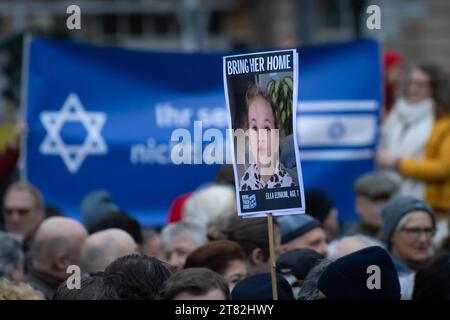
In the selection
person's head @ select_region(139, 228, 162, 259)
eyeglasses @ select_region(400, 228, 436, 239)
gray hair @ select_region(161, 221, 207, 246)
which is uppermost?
gray hair @ select_region(161, 221, 207, 246)

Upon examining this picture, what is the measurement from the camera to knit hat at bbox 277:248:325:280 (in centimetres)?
625

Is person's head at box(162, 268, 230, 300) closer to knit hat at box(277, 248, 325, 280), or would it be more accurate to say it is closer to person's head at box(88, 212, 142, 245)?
knit hat at box(277, 248, 325, 280)

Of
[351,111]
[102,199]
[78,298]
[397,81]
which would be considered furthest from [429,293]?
[397,81]

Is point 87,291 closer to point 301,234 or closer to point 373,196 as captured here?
point 301,234

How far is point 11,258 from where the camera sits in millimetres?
7078

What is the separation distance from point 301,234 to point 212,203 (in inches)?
42.3

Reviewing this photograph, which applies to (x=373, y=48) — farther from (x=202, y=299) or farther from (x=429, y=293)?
(x=202, y=299)

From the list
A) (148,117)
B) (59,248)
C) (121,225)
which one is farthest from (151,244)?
(148,117)

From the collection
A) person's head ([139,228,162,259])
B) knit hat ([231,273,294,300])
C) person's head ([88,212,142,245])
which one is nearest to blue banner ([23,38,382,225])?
person's head ([139,228,162,259])

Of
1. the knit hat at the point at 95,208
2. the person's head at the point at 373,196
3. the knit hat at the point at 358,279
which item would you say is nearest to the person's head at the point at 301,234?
the knit hat at the point at 95,208

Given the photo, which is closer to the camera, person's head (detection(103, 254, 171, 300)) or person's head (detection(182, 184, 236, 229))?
person's head (detection(103, 254, 171, 300))

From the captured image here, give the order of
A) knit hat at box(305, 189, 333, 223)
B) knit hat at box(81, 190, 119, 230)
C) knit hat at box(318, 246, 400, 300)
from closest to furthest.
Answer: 1. knit hat at box(318, 246, 400, 300)
2. knit hat at box(81, 190, 119, 230)
3. knit hat at box(305, 189, 333, 223)

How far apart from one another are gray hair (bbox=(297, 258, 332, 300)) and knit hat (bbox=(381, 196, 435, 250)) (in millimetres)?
2042
